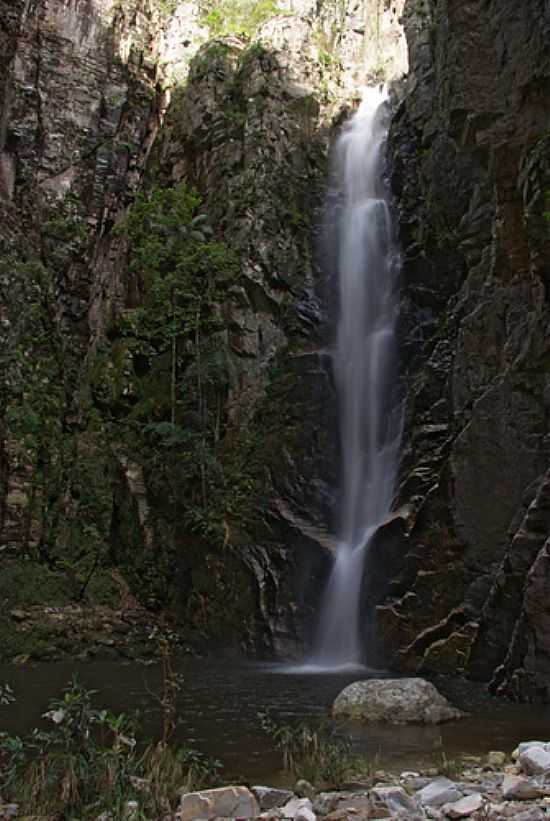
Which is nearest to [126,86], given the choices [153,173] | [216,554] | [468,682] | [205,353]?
[153,173]

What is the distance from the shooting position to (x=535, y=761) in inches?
220

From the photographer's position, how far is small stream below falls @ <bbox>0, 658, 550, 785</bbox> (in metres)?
7.30

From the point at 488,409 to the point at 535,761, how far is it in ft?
30.5

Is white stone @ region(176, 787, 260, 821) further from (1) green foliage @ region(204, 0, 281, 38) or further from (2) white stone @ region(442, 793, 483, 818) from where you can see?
(1) green foliage @ region(204, 0, 281, 38)

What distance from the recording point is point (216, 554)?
18.9 metres

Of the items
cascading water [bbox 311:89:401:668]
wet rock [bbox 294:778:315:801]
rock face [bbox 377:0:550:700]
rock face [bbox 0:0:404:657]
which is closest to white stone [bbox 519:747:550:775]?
wet rock [bbox 294:778:315:801]

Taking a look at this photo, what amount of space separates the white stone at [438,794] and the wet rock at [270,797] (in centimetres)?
85

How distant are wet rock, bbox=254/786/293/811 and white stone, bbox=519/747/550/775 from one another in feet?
5.69

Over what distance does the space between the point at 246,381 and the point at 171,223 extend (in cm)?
518

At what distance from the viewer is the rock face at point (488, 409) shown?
12961 millimetres

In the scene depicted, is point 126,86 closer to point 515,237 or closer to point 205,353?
point 205,353

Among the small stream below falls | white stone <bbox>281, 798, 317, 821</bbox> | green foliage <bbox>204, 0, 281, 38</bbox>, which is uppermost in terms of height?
green foliage <bbox>204, 0, 281, 38</bbox>

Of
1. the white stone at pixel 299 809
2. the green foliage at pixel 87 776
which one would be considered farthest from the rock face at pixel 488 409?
the green foliage at pixel 87 776

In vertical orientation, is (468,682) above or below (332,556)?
below
